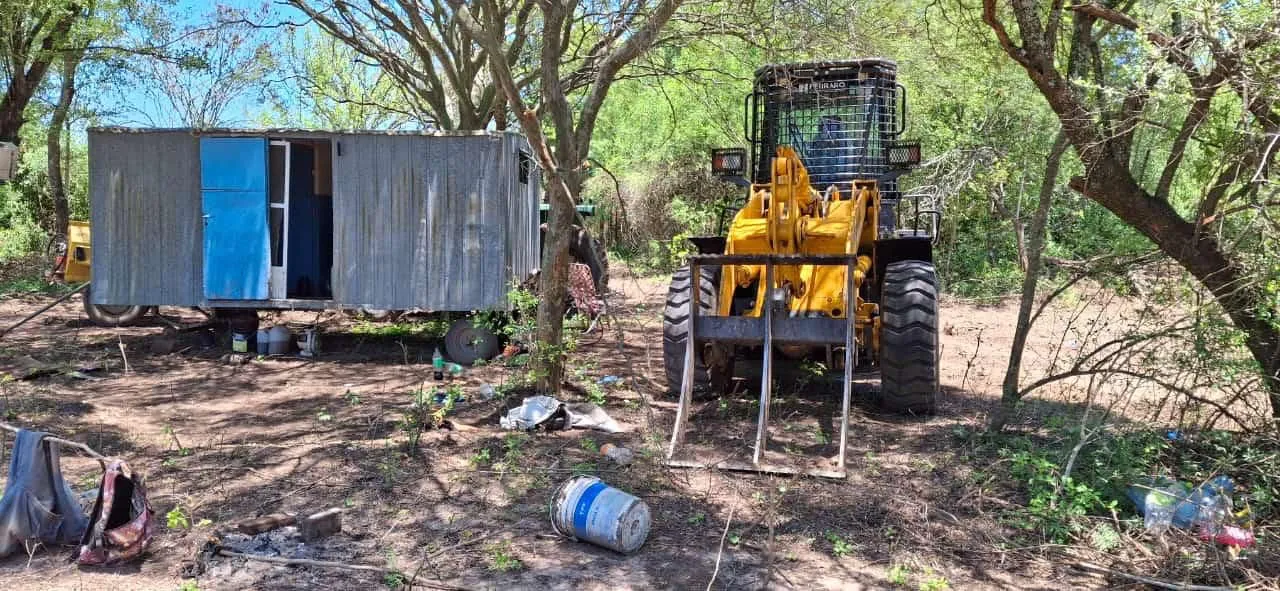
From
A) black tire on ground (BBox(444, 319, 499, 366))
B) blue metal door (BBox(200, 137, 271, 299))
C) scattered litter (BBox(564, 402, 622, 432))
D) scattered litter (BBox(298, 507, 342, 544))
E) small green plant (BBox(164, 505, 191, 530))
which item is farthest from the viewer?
blue metal door (BBox(200, 137, 271, 299))

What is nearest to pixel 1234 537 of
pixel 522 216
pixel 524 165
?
pixel 522 216

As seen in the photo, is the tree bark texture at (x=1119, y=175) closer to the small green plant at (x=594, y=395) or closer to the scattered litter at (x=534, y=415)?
the small green plant at (x=594, y=395)

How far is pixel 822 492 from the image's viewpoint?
5.29 meters

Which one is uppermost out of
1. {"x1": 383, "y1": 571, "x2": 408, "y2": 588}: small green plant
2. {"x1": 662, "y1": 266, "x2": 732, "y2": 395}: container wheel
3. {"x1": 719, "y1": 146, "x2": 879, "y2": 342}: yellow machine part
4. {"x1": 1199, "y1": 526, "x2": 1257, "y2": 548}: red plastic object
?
{"x1": 719, "y1": 146, "x2": 879, "y2": 342}: yellow machine part

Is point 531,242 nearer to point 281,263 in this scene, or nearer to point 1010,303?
point 281,263

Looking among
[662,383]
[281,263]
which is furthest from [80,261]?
[662,383]

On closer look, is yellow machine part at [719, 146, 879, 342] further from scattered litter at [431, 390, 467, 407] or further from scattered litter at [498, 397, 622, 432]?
scattered litter at [431, 390, 467, 407]

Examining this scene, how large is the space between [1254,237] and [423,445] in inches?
201

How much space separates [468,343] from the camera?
10.4 m

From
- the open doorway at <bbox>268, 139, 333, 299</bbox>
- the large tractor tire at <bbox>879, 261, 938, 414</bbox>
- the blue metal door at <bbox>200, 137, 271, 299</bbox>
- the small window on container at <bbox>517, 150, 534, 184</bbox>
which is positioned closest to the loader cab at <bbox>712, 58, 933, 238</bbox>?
the large tractor tire at <bbox>879, 261, 938, 414</bbox>

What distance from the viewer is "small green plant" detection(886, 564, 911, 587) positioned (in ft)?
13.5

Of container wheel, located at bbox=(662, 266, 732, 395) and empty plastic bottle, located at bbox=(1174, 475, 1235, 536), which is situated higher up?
container wheel, located at bbox=(662, 266, 732, 395)

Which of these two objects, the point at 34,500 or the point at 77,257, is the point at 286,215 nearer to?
the point at 77,257

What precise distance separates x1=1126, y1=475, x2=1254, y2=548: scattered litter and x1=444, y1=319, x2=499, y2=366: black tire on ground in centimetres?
702
